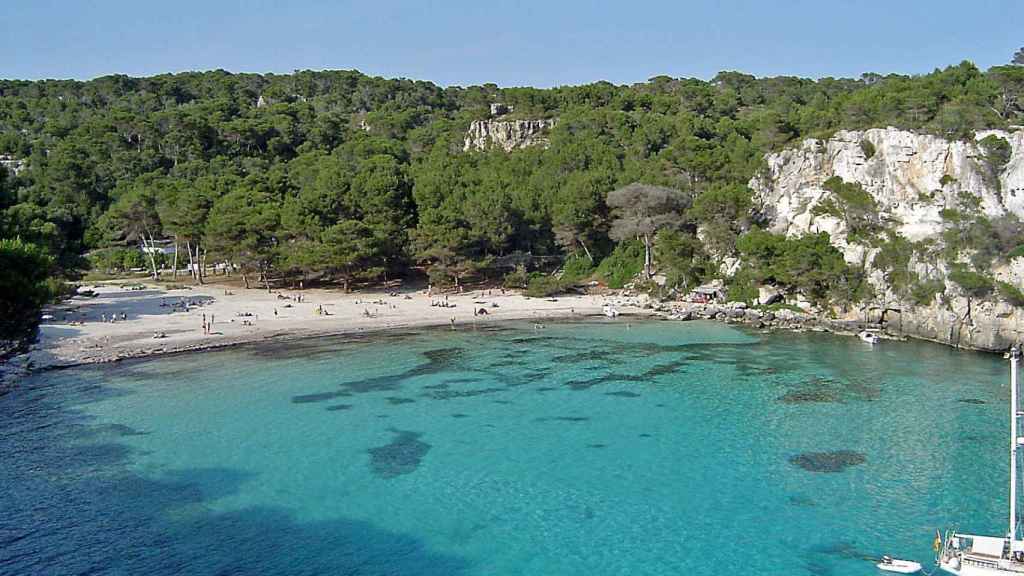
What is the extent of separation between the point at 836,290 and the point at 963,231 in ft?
23.5

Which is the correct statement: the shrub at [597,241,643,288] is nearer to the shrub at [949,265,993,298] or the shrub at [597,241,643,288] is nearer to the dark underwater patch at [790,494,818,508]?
the shrub at [949,265,993,298]

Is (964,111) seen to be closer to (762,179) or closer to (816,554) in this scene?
(762,179)

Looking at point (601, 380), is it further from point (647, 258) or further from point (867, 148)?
point (867, 148)

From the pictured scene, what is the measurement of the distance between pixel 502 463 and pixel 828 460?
9865mm

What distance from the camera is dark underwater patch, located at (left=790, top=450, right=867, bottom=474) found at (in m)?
22.5

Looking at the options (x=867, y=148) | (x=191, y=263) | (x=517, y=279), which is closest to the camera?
(x=867, y=148)

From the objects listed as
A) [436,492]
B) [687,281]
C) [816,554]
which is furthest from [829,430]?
[687,281]

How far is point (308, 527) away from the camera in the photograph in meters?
19.0

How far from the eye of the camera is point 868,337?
39.8m

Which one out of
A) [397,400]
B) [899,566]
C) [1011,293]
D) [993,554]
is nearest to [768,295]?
[1011,293]

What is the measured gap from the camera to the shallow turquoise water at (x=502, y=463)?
58.5ft

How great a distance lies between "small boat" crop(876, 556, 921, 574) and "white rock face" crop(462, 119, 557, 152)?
65.5 metres

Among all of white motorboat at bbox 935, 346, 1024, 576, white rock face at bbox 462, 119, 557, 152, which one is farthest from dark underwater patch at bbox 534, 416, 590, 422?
white rock face at bbox 462, 119, 557, 152

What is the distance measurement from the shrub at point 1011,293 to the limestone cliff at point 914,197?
0.40 m
